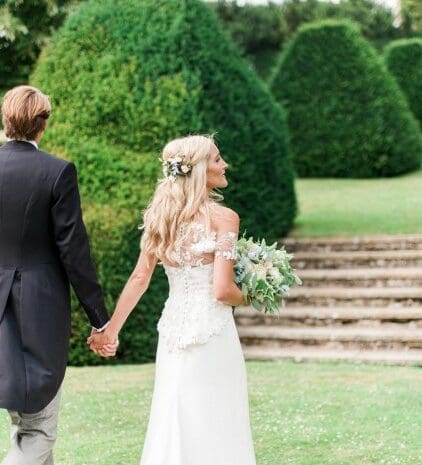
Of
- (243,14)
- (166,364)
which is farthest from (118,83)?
(243,14)

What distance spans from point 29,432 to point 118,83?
597 centimetres

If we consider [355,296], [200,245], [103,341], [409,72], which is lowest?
[355,296]

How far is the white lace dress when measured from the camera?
4.59 m

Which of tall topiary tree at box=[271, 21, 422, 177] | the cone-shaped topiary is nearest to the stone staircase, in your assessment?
tall topiary tree at box=[271, 21, 422, 177]

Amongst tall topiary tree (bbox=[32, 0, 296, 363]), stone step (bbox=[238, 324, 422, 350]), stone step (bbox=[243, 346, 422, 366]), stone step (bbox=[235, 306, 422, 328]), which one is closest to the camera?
stone step (bbox=[243, 346, 422, 366])

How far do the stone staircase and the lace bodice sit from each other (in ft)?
16.5

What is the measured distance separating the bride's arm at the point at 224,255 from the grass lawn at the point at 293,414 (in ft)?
6.48

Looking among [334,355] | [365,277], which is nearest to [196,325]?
[334,355]

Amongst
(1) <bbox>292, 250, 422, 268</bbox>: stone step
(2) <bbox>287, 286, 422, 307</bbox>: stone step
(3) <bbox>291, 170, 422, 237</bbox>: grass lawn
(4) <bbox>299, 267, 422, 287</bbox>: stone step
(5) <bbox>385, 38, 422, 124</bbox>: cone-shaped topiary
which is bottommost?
(2) <bbox>287, 286, 422, 307</bbox>: stone step

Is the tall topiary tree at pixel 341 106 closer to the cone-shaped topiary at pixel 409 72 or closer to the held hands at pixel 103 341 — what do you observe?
the cone-shaped topiary at pixel 409 72

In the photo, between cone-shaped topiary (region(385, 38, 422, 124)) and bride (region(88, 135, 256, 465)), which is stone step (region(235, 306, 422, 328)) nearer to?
bride (region(88, 135, 256, 465))

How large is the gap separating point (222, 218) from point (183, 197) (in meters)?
0.20

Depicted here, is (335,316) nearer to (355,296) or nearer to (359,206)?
(355,296)

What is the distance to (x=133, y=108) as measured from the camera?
386 inches
